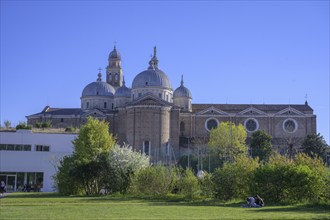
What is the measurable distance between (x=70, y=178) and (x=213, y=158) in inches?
1178

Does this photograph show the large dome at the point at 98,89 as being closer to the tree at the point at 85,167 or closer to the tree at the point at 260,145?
the tree at the point at 260,145

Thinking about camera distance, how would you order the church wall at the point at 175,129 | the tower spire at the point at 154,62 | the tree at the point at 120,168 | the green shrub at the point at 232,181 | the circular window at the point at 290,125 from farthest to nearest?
the circular window at the point at 290,125 < the tower spire at the point at 154,62 < the church wall at the point at 175,129 < the tree at the point at 120,168 < the green shrub at the point at 232,181

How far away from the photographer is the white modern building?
49.0 meters

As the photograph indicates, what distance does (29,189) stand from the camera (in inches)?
1898

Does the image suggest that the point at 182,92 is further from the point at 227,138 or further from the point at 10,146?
the point at 10,146

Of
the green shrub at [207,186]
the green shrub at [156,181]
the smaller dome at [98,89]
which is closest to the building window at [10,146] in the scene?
the green shrub at [156,181]

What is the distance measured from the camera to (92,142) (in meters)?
42.2

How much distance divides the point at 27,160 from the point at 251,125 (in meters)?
51.3

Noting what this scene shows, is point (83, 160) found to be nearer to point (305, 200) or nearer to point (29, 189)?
point (29, 189)

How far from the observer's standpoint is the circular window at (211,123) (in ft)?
301

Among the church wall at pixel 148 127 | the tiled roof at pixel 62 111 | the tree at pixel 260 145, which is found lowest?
the tree at pixel 260 145

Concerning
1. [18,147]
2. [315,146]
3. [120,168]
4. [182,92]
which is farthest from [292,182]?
[182,92]

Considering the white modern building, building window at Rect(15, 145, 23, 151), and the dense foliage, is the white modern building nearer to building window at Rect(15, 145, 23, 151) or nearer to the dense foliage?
building window at Rect(15, 145, 23, 151)

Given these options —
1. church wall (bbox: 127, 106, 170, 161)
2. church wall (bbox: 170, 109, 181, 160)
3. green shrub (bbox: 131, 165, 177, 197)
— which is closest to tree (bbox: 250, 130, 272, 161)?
church wall (bbox: 170, 109, 181, 160)
